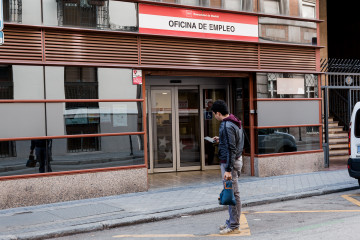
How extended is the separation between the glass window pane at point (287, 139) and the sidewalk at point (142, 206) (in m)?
0.94

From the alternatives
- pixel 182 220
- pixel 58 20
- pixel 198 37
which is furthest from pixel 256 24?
pixel 182 220

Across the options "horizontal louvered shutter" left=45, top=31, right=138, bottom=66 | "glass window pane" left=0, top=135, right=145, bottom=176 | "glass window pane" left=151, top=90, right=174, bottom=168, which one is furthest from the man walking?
"glass window pane" left=151, top=90, right=174, bottom=168

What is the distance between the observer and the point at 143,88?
10586 millimetres

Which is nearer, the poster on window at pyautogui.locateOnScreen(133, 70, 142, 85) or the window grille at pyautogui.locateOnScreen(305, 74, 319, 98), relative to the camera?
the poster on window at pyautogui.locateOnScreen(133, 70, 142, 85)

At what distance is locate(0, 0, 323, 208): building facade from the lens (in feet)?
30.1

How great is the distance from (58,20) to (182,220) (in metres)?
4.78

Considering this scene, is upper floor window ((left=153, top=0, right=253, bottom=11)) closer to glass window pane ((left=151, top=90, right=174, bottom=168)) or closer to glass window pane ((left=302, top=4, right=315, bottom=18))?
glass window pane ((left=302, top=4, right=315, bottom=18))

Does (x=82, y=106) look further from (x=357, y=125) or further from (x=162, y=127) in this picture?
(x=357, y=125)

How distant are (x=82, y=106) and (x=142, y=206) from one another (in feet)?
8.28

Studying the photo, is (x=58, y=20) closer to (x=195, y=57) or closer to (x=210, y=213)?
(x=195, y=57)

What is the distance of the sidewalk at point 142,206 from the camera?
24.0 ft

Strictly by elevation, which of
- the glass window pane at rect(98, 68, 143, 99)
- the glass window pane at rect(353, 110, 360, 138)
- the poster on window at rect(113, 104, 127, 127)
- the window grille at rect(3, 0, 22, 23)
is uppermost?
the window grille at rect(3, 0, 22, 23)

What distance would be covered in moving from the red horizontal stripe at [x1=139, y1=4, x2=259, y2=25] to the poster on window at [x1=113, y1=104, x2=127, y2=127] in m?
2.18

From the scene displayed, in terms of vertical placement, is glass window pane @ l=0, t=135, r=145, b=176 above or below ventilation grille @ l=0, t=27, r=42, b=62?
below
